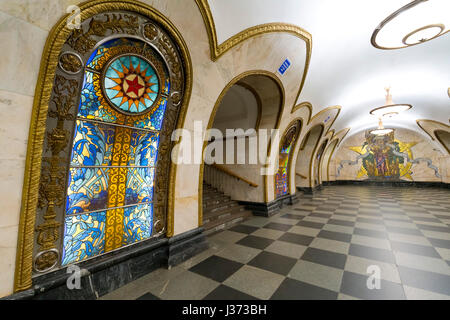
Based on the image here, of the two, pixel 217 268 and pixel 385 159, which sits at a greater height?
pixel 385 159

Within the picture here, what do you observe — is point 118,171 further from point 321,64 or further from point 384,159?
point 384,159

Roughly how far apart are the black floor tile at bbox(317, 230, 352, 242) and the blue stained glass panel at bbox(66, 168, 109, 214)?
346 centimetres

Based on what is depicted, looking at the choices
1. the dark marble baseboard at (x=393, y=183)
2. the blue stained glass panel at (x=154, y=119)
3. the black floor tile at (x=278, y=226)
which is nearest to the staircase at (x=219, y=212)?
the black floor tile at (x=278, y=226)

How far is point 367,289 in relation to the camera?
1.77m

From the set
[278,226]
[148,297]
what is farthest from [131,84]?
[278,226]

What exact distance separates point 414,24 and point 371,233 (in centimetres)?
355

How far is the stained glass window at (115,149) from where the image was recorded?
5.41 ft

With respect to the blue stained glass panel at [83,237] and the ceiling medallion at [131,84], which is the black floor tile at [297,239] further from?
the ceiling medallion at [131,84]

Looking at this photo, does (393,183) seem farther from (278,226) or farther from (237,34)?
(237,34)

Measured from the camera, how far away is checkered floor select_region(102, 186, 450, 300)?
1.76 meters

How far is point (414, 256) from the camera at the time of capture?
246 cm

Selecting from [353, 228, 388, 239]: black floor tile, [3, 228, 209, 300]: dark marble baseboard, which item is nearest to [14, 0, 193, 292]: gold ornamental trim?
[3, 228, 209, 300]: dark marble baseboard

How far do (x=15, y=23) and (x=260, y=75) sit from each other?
10.6 ft
